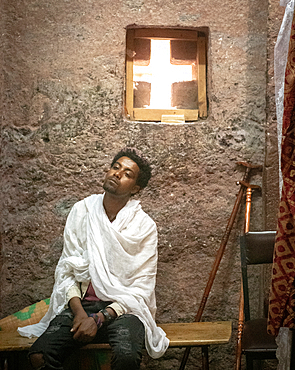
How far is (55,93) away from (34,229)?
3.33 ft

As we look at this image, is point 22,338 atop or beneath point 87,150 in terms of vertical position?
beneath

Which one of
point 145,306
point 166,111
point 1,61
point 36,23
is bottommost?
point 145,306

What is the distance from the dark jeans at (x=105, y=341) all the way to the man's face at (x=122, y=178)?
759 mm

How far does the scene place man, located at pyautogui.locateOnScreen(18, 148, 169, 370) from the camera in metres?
2.12

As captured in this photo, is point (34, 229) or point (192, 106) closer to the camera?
point (34, 229)

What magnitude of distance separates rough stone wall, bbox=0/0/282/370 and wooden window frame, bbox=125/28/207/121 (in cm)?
8

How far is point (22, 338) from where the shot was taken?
233 centimetres

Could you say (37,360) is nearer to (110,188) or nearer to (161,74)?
(110,188)

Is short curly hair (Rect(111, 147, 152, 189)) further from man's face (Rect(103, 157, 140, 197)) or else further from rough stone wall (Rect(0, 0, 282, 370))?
rough stone wall (Rect(0, 0, 282, 370))

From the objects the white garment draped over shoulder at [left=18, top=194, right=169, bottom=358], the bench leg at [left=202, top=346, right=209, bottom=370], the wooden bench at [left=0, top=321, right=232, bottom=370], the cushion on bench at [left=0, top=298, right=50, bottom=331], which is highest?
the white garment draped over shoulder at [left=18, top=194, right=169, bottom=358]

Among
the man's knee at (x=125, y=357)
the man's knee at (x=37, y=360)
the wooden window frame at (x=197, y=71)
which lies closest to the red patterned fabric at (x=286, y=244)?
the man's knee at (x=125, y=357)

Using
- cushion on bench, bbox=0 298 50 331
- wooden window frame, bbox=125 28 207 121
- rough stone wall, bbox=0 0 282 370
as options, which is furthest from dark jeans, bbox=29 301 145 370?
wooden window frame, bbox=125 28 207 121

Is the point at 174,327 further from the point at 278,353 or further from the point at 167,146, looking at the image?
the point at 167,146

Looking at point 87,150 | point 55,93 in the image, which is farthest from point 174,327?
point 55,93
